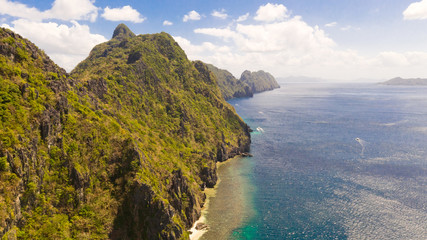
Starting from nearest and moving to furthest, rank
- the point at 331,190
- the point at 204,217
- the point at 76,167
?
1. the point at 76,167
2. the point at 204,217
3. the point at 331,190

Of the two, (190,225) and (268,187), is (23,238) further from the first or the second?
(268,187)

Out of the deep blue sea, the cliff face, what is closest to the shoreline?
the deep blue sea

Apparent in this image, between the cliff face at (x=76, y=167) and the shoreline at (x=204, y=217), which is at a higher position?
the cliff face at (x=76, y=167)

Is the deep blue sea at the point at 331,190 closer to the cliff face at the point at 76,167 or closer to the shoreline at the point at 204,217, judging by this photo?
the shoreline at the point at 204,217

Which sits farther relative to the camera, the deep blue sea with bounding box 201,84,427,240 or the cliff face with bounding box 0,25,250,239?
the deep blue sea with bounding box 201,84,427,240

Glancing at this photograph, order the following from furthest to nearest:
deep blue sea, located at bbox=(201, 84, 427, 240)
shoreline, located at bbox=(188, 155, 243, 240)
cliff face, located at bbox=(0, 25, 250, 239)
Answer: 1. deep blue sea, located at bbox=(201, 84, 427, 240)
2. shoreline, located at bbox=(188, 155, 243, 240)
3. cliff face, located at bbox=(0, 25, 250, 239)

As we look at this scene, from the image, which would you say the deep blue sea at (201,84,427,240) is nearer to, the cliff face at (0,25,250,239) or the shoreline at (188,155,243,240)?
the shoreline at (188,155,243,240)

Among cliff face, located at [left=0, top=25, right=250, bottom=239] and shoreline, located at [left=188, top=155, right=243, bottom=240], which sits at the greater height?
cliff face, located at [left=0, top=25, right=250, bottom=239]

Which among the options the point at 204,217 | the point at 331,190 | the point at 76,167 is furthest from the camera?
the point at 331,190

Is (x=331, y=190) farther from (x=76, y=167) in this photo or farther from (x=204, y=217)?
(x=76, y=167)

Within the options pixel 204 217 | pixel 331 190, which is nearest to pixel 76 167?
pixel 204 217

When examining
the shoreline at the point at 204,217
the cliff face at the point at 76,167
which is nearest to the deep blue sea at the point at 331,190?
the shoreline at the point at 204,217

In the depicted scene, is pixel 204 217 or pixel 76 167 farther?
pixel 204 217
